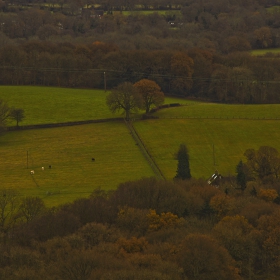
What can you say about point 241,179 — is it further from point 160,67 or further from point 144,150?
point 160,67

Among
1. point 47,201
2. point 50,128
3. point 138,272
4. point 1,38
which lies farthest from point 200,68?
point 138,272

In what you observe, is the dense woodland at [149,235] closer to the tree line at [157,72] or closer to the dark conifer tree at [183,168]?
the dark conifer tree at [183,168]

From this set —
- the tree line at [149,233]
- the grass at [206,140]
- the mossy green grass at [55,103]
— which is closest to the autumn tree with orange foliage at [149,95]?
the mossy green grass at [55,103]

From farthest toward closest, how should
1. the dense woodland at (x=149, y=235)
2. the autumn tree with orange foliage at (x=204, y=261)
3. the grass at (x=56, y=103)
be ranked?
1. the grass at (x=56, y=103)
2. the autumn tree with orange foliage at (x=204, y=261)
3. the dense woodland at (x=149, y=235)

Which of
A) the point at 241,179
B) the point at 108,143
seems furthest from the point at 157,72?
the point at 241,179

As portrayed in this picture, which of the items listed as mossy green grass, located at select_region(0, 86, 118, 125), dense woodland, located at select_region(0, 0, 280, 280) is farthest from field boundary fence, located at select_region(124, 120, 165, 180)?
mossy green grass, located at select_region(0, 86, 118, 125)

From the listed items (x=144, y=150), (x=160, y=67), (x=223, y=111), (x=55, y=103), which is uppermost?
(x=160, y=67)
